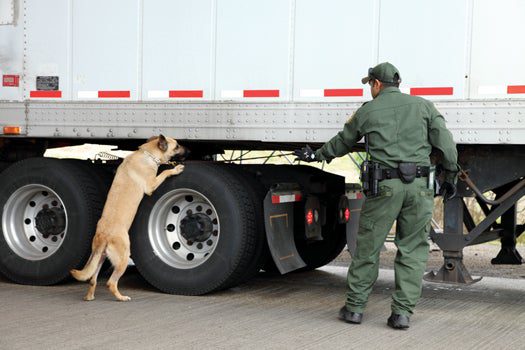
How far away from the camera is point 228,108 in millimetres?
7305

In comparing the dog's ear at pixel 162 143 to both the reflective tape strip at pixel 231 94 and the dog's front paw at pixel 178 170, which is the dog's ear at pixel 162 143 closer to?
the dog's front paw at pixel 178 170

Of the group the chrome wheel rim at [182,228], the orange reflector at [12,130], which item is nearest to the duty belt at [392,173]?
the chrome wheel rim at [182,228]

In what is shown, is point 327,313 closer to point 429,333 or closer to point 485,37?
point 429,333

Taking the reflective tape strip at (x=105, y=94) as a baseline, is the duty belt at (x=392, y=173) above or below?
below

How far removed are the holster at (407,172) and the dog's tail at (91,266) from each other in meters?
2.58

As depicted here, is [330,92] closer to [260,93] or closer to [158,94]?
[260,93]

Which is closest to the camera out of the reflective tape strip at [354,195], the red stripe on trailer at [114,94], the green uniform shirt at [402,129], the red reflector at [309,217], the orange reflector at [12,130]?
the green uniform shirt at [402,129]

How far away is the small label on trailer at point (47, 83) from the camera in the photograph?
796cm

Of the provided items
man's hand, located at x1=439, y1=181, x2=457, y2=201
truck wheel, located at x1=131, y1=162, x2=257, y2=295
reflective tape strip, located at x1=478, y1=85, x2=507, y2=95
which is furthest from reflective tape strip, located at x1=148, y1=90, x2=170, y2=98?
reflective tape strip, located at x1=478, y1=85, x2=507, y2=95

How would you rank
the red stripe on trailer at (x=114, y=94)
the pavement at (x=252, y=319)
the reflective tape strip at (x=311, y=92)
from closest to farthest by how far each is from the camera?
the pavement at (x=252, y=319)
the reflective tape strip at (x=311, y=92)
the red stripe on trailer at (x=114, y=94)

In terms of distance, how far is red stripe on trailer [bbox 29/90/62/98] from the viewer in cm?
795

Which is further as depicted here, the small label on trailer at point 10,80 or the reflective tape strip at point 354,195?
the reflective tape strip at point 354,195

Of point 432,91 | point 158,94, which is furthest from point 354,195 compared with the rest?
point 158,94

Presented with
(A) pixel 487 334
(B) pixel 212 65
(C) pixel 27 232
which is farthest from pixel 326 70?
(C) pixel 27 232
